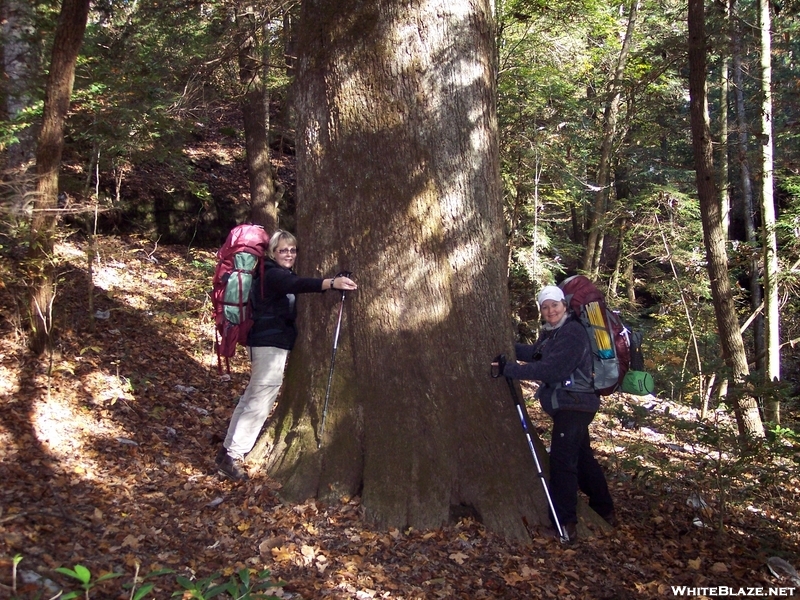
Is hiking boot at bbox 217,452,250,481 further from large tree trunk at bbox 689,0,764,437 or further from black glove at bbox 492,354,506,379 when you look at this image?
large tree trunk at bbox 689,0,764,437

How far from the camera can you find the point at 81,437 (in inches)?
231

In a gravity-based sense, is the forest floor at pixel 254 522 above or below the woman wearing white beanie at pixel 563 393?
below

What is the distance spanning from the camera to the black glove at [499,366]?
191 inches

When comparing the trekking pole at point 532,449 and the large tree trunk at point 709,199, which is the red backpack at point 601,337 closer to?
the trekking pole at point 532,449

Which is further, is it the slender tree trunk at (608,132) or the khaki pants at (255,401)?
the slender tree trunk at (608,132)

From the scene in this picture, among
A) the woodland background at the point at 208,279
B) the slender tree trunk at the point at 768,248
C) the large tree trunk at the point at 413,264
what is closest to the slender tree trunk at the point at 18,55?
the woodland background at the point at 208,279

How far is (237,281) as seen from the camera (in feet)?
17.1

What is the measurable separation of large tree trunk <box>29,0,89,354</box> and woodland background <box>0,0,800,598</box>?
0.11 m

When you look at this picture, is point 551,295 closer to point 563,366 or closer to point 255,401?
point 563,366

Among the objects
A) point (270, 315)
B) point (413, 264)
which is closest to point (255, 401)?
point (270, 315)

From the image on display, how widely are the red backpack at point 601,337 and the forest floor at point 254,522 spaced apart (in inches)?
29.7

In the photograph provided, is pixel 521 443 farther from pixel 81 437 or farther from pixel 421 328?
pixel 81 437

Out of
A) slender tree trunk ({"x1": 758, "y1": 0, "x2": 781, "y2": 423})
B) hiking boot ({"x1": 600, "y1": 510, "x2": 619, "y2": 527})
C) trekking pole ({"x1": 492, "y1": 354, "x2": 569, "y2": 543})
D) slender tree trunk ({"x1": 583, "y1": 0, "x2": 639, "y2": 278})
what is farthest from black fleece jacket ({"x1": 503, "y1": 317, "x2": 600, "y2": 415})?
slender tree trunk ({"x1": 583, "y1": 0, "x2": 639, "y2": 278})

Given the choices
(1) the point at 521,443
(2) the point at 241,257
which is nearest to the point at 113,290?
(2) the point at 241,257
